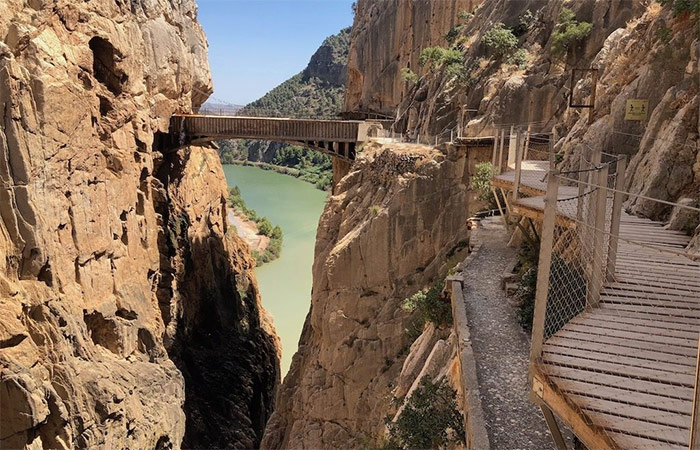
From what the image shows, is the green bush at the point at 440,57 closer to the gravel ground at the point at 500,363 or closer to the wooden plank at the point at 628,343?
the gravel ground at the point at 500,363

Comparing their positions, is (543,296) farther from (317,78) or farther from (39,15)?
(317,78)

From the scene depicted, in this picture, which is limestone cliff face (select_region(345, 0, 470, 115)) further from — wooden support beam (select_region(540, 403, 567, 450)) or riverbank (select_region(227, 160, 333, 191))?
riverbank (select_region(227, 160, 333, 191))

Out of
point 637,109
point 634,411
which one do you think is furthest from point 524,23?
point 634,411

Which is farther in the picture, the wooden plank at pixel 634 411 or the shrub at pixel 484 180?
the shrub at pixel 484 180

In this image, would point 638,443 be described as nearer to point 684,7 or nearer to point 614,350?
point 614,350

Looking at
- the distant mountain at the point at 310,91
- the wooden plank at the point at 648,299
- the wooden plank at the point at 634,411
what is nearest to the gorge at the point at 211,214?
the wooden plank at the point at 634,411

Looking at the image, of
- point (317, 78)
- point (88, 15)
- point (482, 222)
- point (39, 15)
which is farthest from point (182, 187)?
point (317, 78)

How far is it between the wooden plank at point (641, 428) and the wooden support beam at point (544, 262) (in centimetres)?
72

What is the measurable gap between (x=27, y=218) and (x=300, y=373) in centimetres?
1046

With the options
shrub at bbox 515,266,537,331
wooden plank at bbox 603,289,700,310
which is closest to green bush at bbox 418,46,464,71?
shrub at bbox 515,266,537,331

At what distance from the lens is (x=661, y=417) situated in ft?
11.1

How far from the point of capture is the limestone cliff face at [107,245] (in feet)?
39.1

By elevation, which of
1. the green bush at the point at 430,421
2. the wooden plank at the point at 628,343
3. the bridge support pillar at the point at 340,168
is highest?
the bridge support pillar at the point at 340,168

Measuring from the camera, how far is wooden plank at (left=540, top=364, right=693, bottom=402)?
143 inches
